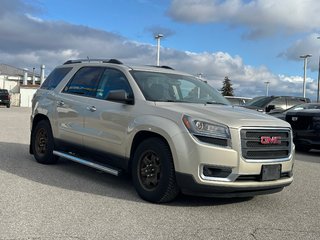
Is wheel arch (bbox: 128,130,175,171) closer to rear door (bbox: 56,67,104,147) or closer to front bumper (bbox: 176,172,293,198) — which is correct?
front bumper (bbox: 176,172,293,198)

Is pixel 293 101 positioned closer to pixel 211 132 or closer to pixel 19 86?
pixel 211 132

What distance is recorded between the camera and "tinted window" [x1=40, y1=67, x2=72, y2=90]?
26.3 feet

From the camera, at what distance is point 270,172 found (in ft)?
17.7

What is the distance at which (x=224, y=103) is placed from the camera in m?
6.64

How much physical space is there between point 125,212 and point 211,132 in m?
1.37

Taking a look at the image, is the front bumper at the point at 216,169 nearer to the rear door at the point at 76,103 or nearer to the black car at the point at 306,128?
the rear door at the point at 76,103

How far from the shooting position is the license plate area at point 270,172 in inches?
209

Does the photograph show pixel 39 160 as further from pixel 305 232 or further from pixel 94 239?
pixel 305 232

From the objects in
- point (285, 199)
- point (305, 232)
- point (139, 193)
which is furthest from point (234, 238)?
point (285, 199)

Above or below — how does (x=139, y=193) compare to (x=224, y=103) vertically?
below

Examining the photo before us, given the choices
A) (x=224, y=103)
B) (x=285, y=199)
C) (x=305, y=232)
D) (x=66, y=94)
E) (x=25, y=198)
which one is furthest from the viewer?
(x=66, y=94)

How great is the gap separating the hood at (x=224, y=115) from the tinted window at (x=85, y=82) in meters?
1.63

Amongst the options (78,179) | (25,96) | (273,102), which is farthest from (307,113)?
(25,96)

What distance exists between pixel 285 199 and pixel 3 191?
388 centimetres
